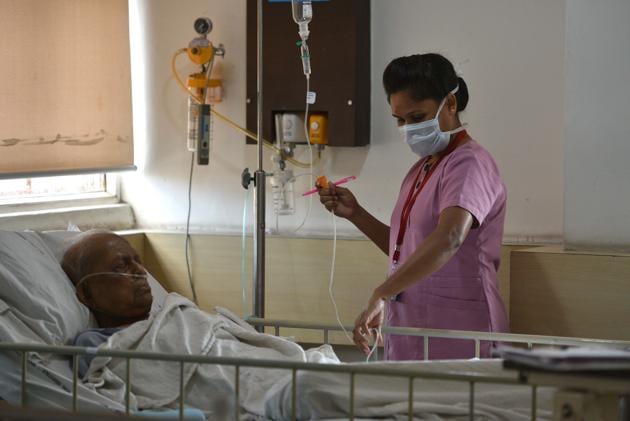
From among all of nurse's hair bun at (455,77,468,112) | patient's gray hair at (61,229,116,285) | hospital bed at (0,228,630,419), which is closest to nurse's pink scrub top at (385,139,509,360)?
nurse's hair bun at (455,77,468,112)

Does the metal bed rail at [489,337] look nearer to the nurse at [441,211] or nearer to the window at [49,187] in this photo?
the nurse at [441,211]

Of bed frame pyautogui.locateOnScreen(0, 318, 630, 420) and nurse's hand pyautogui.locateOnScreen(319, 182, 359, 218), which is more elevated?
nurse's hand pyautogui.locateOnScreen(319, 182, 359, 218)

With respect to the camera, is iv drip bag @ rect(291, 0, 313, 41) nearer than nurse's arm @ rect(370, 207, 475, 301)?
No

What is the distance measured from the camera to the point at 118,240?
2896 mm

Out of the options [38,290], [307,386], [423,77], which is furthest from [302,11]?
[307,386]

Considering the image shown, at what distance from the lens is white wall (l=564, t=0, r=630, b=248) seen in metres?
3.21

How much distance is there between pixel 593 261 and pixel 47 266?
1.73 metres

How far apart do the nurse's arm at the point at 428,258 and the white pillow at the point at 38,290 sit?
0.85 metres

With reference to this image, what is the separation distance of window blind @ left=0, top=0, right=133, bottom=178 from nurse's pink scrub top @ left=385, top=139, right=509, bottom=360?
161 cm

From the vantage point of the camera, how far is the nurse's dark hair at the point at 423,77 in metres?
2.72

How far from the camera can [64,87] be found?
3850 mm

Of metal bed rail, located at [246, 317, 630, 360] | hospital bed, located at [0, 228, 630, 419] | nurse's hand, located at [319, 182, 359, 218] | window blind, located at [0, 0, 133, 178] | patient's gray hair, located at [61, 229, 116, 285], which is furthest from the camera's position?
window blind, located at [0, 0, 133, 178]

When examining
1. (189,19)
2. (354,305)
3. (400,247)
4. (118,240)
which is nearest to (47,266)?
(118,240)

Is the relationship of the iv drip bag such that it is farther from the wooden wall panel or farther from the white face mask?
the wooden wall panel
